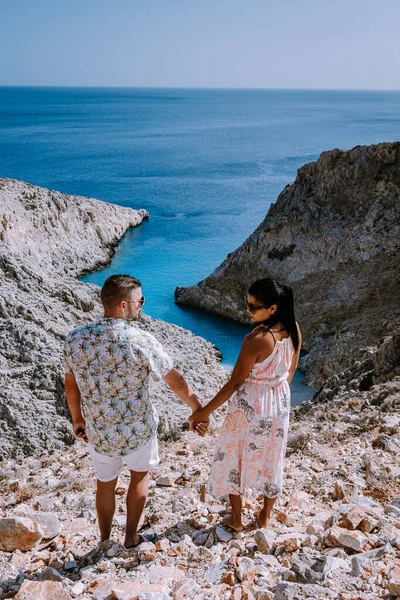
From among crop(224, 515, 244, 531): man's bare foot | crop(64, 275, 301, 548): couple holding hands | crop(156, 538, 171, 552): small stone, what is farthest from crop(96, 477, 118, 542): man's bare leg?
crop(224, 515, 244, 531): man's bare foot

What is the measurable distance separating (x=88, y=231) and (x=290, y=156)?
60.3 m

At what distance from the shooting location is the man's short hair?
13.4 ft

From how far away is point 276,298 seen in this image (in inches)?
171

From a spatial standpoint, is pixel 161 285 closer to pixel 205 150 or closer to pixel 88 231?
pixel 88 231

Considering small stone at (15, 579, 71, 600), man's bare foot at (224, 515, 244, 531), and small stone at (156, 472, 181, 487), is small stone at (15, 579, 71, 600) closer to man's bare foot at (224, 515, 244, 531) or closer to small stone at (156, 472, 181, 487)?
man's bare foot at (224, 515, 244, 531)

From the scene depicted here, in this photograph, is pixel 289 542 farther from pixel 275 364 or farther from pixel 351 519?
pixel 275 364

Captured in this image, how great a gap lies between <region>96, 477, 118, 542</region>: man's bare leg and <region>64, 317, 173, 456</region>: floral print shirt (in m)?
0.40

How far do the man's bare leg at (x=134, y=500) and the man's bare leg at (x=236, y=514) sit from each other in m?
0.79

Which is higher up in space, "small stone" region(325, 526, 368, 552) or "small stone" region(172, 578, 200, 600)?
"small stone" region(325, 526, 368, 552)

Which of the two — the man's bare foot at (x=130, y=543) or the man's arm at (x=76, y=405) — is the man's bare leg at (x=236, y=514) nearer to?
the man's bare foot at (x=130, y=543)

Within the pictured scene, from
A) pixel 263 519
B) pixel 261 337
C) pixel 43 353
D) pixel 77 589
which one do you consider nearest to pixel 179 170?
pixel 43 353

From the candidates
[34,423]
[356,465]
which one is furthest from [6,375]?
[356,465]

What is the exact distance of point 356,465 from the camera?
6523mm

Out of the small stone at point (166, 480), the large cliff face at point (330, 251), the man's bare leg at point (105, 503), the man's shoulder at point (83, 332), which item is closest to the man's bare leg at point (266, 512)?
the man's bare leg at point (105, 503)
